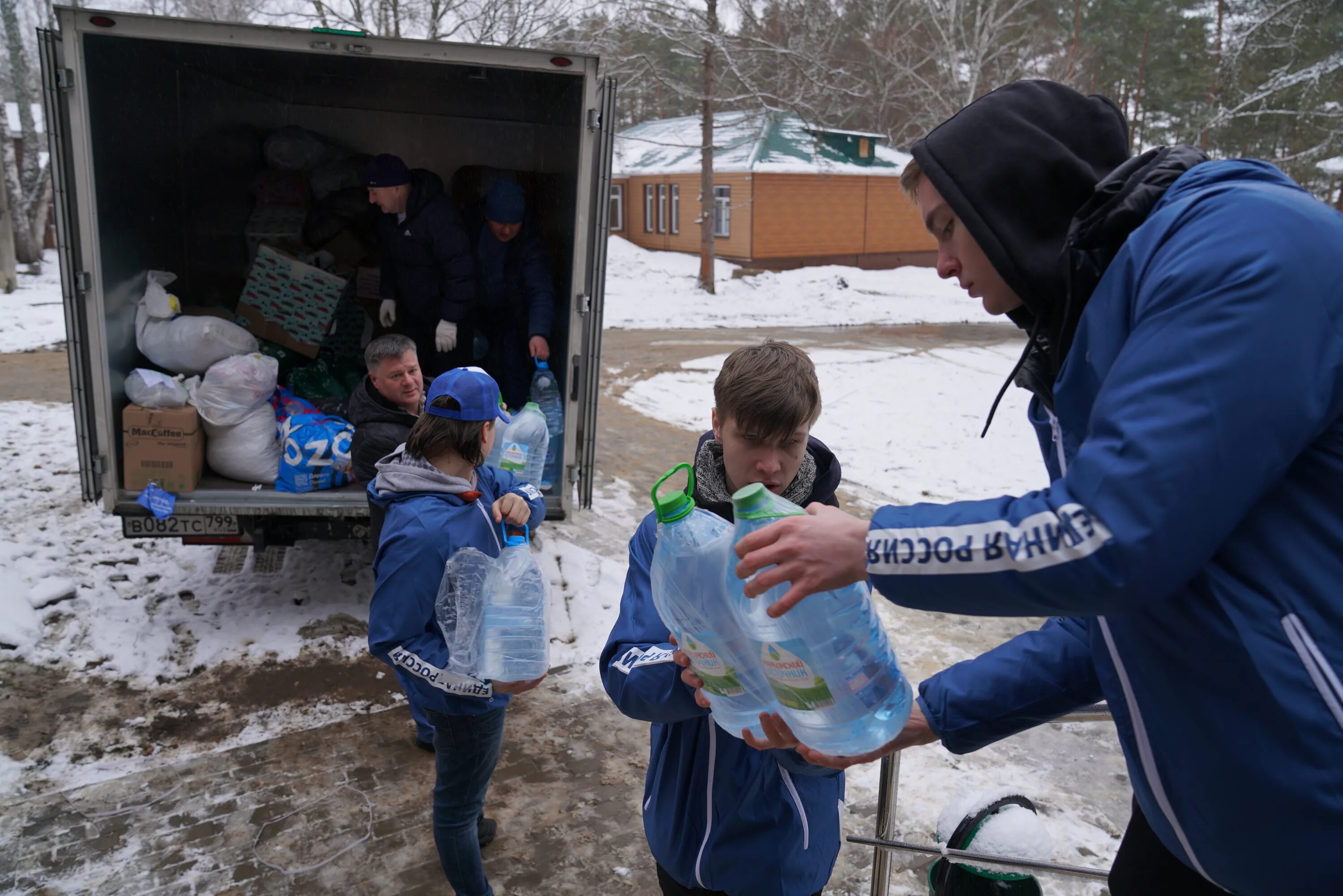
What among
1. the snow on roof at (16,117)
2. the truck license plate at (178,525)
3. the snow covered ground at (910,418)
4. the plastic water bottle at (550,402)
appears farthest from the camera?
the snow on roof at (16,117)

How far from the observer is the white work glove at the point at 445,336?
6465mm

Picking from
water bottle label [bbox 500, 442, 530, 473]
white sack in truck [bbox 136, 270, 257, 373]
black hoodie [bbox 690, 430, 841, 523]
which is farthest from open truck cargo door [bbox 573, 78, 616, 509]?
black hoodie [bbox 690, 430, 841, 523]

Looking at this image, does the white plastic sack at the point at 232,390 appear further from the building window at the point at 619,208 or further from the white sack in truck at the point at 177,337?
the building window at the point at 619,208

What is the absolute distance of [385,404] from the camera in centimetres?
479

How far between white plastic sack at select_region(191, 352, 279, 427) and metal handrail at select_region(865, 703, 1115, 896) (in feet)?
13.8

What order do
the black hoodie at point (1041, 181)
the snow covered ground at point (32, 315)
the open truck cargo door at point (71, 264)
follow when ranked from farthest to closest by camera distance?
the snow covered ground at point (32, 315), the open truck cargo door at point (71, 264), the black hoodie at point (1041, 181)

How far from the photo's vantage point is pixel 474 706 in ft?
9.62

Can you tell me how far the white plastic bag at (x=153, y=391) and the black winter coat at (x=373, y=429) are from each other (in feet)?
3.90

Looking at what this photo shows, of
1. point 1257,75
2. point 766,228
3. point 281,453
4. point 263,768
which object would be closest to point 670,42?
point 766,228

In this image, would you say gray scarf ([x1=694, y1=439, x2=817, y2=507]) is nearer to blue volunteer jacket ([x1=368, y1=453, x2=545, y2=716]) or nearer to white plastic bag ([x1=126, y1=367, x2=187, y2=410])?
blue volunteer jacket ([x1=368, y1=453, x2=545, y2=716])

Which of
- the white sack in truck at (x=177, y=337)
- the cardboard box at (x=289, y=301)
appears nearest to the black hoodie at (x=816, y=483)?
the white sack in truck at (x=177, y=337)

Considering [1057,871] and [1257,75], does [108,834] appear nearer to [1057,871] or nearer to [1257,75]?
[1057,871]

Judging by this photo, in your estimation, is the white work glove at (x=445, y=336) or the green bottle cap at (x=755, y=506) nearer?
the green bottle cap at (x=755, y=506)

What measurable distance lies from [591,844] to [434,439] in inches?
67.1
